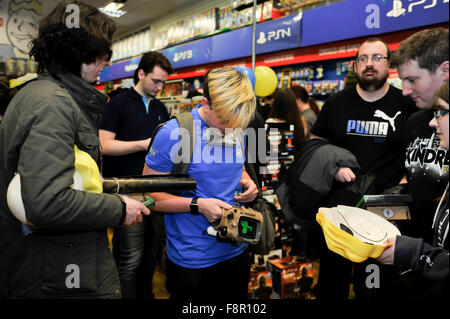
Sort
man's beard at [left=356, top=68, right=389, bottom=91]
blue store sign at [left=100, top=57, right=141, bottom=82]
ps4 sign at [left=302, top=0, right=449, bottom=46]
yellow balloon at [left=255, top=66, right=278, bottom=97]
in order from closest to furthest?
1. man's beard at [left=356, top=68, right=389, bottom=91]
2. ps4 sign at [left=302, top=0, right=449, bottom=46]
3. yellow balloon at [left=255, top=66, right=278, bottom=97]
4. blue store sign at [left=100, top=57, right=141, bottom=82]

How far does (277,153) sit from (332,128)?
0.86m

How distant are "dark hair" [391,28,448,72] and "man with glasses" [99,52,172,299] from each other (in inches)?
62.2

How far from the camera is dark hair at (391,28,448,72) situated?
4.09 feet

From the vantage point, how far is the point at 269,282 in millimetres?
2830

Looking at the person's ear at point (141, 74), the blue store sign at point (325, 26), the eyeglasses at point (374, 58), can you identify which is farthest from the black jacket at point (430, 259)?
the person's ear at point (141, 74)

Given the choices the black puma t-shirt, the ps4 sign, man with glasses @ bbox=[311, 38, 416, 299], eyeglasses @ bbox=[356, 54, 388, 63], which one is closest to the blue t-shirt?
man with glasses @ bbox=[311, 38, 416, 299]

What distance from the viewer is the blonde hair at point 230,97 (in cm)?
143

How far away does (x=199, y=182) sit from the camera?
1.56m

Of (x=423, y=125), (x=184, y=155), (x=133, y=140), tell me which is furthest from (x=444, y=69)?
(x=133, y=140)

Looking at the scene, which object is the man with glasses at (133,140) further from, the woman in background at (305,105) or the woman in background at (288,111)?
the woman in background at (305,105)

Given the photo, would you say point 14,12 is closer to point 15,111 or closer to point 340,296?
point 15,111

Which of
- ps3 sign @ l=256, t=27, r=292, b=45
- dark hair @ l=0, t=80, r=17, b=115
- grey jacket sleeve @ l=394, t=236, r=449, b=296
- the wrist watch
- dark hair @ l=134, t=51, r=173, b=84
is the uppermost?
ps3 sign @ l=256, t=27, r=292, b=45

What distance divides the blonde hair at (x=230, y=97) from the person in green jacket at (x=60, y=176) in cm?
44

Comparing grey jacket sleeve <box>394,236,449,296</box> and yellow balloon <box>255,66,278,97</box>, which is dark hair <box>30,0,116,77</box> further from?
yellow balloon <box>255,66,278,97</box>
